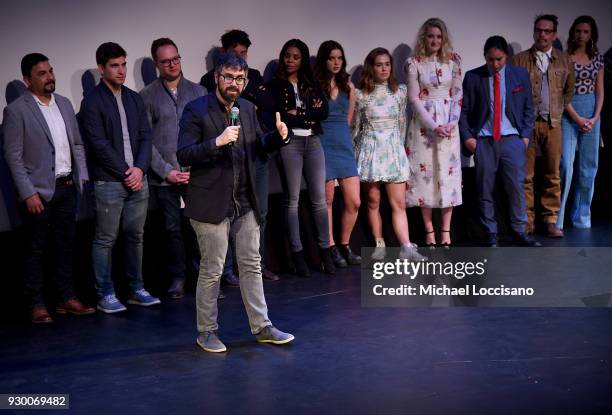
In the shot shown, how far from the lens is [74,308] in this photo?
18.4 feet

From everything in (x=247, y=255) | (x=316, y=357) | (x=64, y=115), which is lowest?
(x=316, y=357)

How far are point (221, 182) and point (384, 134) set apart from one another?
2.41m

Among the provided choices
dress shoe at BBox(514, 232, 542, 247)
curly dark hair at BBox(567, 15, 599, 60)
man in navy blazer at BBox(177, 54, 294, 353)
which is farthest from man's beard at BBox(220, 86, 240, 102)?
curly dark hair at BBox(567, 15, 599, 60)

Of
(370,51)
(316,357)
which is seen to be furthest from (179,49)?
(316,357)

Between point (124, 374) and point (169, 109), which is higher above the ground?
point (169, 109)

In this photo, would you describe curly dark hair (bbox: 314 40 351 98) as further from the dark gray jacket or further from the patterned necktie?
→ the patterned necktie

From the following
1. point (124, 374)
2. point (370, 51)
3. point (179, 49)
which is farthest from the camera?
point (370, 51)

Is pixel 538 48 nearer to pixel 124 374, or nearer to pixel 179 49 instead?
pixel 179 49

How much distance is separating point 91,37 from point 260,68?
1295mm

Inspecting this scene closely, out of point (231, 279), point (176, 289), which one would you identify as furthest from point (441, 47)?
point (176, 289)

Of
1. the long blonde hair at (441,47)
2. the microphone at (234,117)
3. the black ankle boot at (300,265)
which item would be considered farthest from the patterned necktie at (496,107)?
the microphone at (234,117)

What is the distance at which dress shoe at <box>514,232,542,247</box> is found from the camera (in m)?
7.15

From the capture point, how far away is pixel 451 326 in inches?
A: 203

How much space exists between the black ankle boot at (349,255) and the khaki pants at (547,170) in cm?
166
